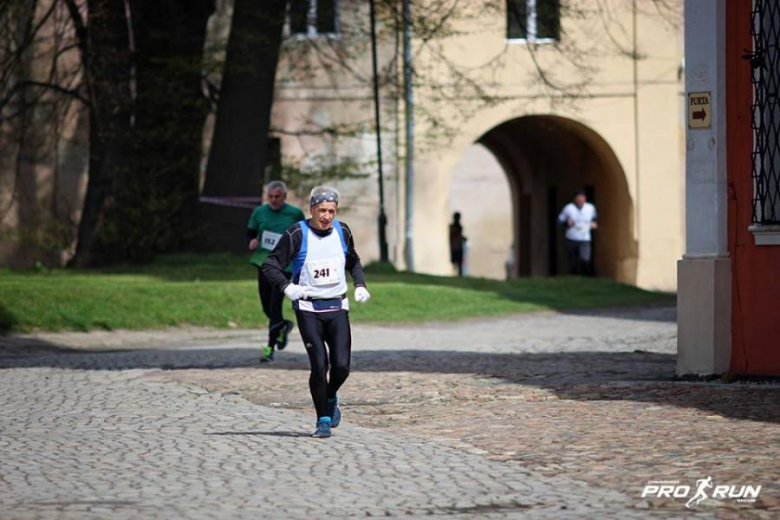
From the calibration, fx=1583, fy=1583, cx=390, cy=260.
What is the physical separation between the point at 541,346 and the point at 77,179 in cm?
1956

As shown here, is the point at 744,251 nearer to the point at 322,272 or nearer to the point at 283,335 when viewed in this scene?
the point at 322,272

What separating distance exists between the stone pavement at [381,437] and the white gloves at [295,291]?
89 centimetres

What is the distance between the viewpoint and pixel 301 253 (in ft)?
34.2

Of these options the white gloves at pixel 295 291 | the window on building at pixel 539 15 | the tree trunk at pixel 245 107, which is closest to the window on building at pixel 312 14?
the tree trunk at pixel 245 107

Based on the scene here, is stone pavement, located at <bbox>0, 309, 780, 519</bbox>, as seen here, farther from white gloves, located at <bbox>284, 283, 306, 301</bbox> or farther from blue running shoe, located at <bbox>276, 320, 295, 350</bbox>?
white gloves, located at <bbox>284, 283, 306, 301</bbox>

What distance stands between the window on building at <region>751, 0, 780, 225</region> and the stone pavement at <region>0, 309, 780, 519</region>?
1.70 m

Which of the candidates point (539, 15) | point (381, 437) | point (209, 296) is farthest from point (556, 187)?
point (381, 437)

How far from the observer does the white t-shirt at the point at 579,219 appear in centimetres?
3103

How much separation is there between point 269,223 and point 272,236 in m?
0.24

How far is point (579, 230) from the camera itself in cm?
3141

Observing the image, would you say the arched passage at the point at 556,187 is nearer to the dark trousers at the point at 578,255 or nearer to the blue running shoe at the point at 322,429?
the dark trousers at the point at 578,255

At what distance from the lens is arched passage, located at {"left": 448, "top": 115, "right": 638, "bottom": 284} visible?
3541cm

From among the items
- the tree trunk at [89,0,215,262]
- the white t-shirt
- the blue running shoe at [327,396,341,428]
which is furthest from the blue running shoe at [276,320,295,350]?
the white t-shirt

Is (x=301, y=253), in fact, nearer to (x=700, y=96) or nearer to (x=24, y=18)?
(x=700, y=96)
